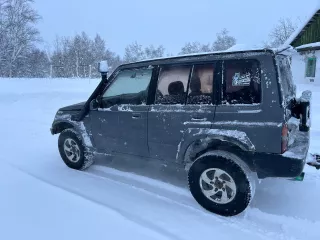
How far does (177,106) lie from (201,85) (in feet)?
1.35

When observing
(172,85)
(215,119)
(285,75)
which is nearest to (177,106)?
(172,85)

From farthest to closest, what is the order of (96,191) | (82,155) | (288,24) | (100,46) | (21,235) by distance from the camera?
(100,46) < (288,24) < (82,155) < (96,191) < (21,235)

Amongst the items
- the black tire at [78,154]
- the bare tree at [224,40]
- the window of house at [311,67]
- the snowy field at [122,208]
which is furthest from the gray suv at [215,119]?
the bare tree at [224,40]

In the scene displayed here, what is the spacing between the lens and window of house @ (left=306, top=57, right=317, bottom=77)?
18078 mm

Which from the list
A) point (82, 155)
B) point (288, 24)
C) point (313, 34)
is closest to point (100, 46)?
point (288, 24)

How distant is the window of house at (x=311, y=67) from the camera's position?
1808 cm

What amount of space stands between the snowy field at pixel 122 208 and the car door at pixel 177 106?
0.67 m

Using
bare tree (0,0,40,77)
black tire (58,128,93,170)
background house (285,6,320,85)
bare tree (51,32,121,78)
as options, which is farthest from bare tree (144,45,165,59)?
black tire (58,128,93,170)

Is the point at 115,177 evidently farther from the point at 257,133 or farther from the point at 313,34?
the point at 313,34

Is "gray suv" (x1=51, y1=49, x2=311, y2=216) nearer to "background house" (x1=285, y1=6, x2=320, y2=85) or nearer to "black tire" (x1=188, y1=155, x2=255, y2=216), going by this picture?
"black tire" (x1=188, y1=155, x2=255, y2=216)

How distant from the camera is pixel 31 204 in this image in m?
3.39

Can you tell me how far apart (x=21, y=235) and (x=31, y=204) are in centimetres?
63

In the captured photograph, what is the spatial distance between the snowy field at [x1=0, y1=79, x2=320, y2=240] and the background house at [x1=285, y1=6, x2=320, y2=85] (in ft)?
51.8

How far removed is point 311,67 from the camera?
18.4m
